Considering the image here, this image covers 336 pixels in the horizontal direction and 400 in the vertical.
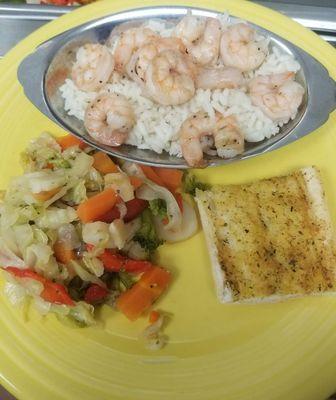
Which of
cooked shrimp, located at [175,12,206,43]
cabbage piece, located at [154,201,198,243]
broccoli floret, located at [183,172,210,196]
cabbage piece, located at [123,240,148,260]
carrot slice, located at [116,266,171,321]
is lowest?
carrot slice, located at [116,266,171,321]

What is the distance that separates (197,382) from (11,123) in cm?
149

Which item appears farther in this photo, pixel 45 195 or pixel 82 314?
pixel 45 195

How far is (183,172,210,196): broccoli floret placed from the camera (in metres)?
2.32

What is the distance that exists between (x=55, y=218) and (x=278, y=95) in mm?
1172

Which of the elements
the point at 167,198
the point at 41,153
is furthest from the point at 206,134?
the point at 41,153

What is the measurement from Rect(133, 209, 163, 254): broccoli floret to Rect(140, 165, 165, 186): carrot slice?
21 cm

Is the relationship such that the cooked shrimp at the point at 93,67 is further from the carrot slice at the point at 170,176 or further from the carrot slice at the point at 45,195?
the carrot slice at the point at 45,195

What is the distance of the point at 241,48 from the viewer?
2.40m

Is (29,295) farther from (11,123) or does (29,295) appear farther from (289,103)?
(289,103)

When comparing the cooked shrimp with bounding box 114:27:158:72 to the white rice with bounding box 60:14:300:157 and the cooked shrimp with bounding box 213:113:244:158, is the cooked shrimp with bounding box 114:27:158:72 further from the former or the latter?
the cooked shrimp with bounding box 213:113:244:158

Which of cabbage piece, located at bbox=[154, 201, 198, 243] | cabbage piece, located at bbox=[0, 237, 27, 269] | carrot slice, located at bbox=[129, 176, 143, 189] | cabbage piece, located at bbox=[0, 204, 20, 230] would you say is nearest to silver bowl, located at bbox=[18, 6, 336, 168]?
carrot slice, located at bbox=[129, 176, 143, 189]

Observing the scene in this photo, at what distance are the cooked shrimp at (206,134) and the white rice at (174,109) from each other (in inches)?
3.7

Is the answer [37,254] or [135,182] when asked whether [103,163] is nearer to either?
[135,182]

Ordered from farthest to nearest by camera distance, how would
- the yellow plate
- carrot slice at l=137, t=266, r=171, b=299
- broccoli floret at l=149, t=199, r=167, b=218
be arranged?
broccoli floret at l=149, t=199, r=167, b=218, carrot slice at l=137, t=266, r=171, b=299, the yellow plate
